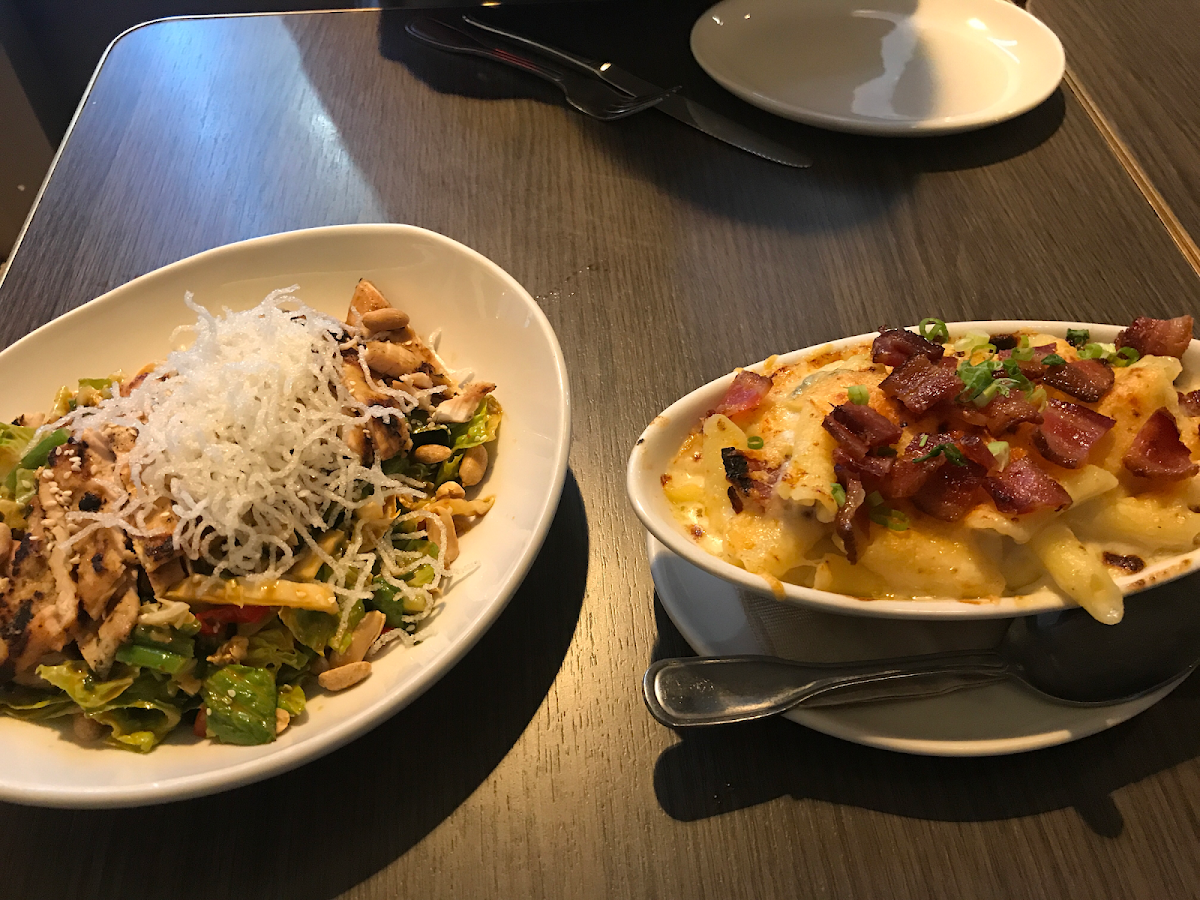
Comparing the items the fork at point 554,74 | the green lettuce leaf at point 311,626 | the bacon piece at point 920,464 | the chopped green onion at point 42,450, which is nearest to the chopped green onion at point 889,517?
the bacon piece at point 920,464

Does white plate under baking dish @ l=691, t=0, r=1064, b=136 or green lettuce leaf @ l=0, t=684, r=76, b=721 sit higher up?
white plate under baking dish @ l=691, t=0, r=1064, b=136

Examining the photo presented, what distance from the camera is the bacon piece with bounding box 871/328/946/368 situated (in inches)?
41.3

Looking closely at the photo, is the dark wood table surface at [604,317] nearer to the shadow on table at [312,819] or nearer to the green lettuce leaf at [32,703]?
the shadow on table at [312,819]

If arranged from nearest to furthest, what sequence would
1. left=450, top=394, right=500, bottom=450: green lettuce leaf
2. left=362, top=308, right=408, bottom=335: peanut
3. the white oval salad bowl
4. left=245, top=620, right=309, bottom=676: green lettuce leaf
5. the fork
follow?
the white oval salad bowl
left=245, top=620, right=309, bottom=676: green lettuce leaf
left=450, top=394, right=500, bottom=450: green lettuce leaf
left=362, top=308, right=408, bottom=335: peanut
the fork

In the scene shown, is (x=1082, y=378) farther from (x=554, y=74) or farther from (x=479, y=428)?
(x=554, y=74)

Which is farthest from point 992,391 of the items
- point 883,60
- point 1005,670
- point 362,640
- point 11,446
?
point 883,60

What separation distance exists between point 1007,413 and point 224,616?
1.15 metres

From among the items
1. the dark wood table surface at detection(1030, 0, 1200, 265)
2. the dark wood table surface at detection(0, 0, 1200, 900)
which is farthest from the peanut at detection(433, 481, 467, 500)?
the dark wood table surface at detection(1030, 0, 1200, 265)

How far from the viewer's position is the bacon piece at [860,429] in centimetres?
93

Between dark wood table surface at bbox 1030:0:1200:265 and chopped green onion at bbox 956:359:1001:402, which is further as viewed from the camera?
dark wood table surface at bbox 1030:0:1200:265

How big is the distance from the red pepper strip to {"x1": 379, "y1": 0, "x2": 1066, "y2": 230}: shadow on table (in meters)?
1.52

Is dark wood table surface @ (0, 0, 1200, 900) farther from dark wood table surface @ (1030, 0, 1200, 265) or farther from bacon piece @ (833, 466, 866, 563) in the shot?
bacon piece @ (833, 466, 866, 563)

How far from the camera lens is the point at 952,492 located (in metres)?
0.92

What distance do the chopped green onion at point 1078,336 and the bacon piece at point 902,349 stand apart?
8.0 inches
